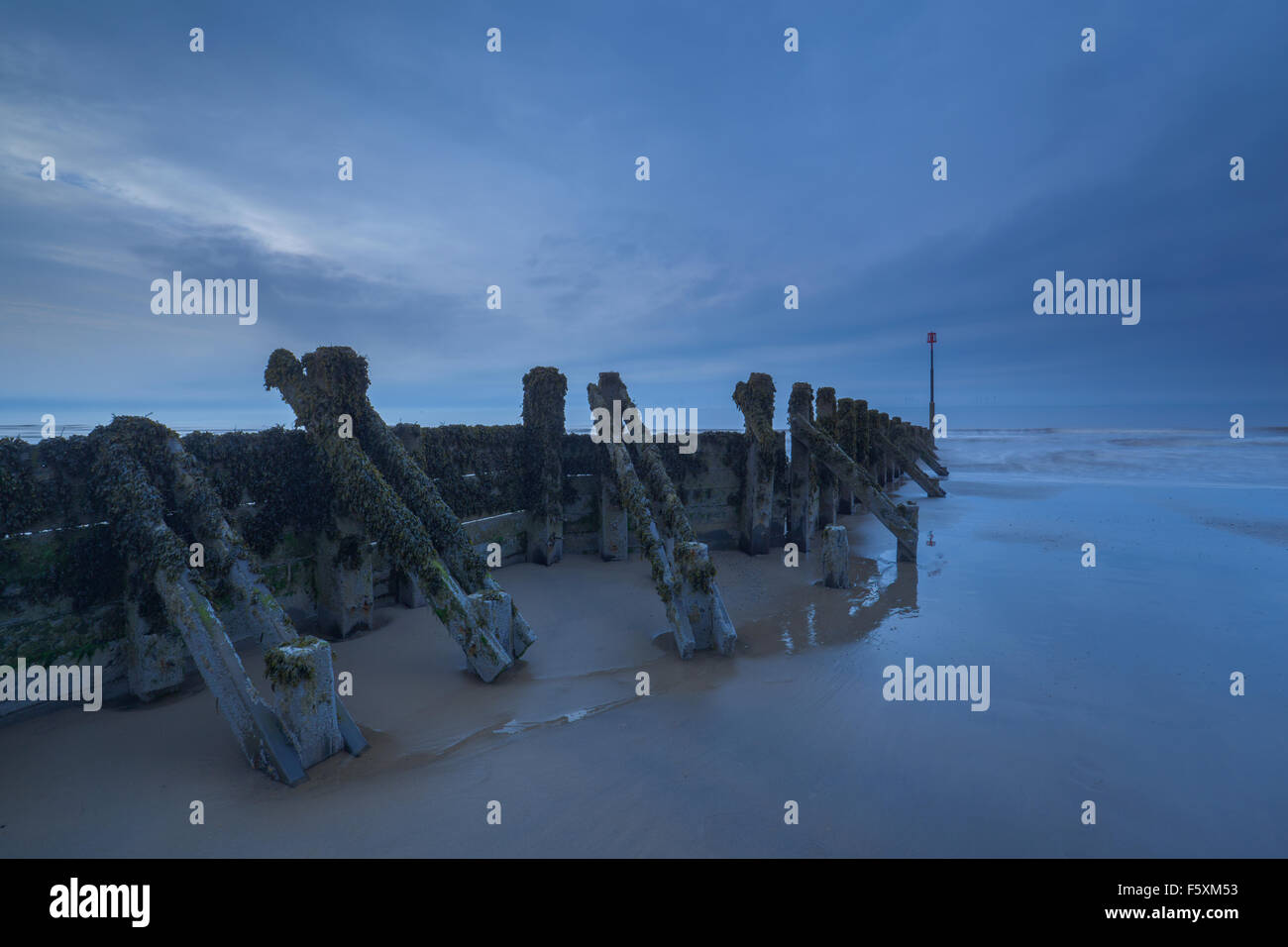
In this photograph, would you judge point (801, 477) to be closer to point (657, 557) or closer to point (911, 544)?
point (911, 544)

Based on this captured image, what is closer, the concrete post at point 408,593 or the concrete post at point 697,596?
the concrete post at point 697,596

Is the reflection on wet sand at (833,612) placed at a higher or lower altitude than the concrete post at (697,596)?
lower

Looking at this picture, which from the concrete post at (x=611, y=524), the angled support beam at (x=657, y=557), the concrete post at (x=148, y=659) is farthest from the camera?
the concrete post at (x=611, y=524)

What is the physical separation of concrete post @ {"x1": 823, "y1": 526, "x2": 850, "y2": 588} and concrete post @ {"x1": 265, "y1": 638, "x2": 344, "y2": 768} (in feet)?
28.7

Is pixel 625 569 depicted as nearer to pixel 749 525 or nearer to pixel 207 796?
pixel 749 525

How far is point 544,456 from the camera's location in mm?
11742

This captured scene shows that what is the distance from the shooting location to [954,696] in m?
6.82

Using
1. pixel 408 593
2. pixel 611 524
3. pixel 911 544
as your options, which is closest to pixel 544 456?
pixel 611 524

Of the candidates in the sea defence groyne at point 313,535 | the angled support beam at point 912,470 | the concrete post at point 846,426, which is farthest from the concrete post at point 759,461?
the angled support beam at point 912,470

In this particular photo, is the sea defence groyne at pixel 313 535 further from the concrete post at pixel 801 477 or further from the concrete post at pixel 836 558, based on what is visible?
the concrete post at pixel 801 477

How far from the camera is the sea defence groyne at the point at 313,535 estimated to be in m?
5.43

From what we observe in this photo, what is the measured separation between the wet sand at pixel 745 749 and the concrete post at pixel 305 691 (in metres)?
0.29

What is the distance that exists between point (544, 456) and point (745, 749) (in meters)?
7.46
